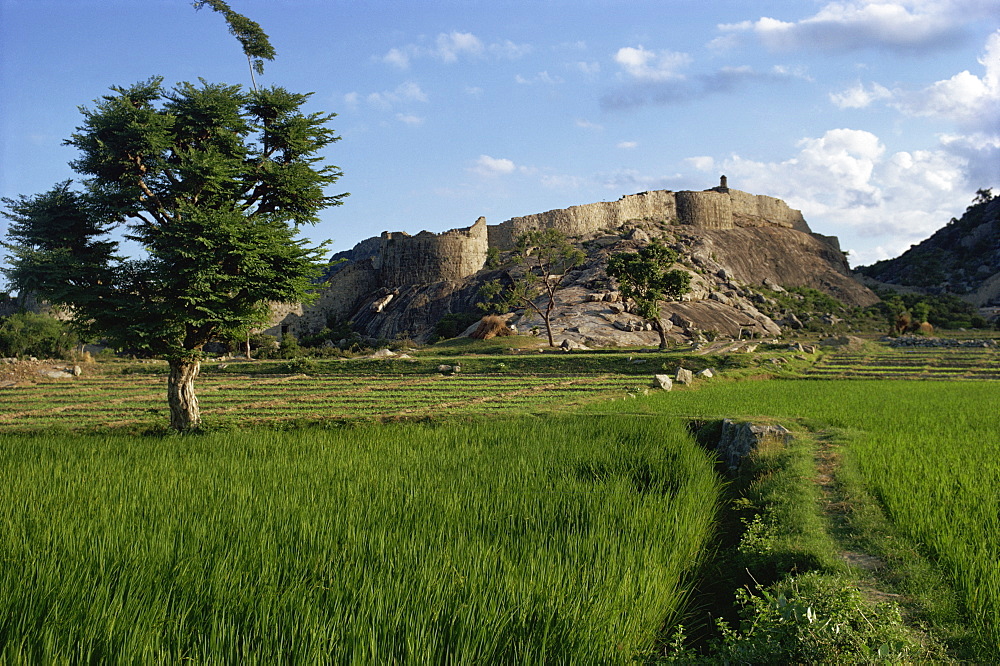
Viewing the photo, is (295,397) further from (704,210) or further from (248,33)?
(704,210)

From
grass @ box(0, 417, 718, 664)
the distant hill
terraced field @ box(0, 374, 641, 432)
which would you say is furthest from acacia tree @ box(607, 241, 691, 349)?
the distant hill

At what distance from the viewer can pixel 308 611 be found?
11.5ft

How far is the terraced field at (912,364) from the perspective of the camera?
2483 centimetres

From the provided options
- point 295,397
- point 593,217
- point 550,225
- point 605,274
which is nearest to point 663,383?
point 295,397

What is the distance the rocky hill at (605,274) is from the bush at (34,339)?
1821cm

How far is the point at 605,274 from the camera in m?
56.1

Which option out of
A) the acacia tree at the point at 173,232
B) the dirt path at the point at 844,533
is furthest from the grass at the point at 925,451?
the acacia tree at the point at 173,232

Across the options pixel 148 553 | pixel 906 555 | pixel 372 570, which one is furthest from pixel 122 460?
pixel 906 555

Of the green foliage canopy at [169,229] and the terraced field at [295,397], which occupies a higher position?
the green foliage canopy at [169,229]

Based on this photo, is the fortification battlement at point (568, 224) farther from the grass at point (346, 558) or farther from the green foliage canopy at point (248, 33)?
the grass at point (346, 558)

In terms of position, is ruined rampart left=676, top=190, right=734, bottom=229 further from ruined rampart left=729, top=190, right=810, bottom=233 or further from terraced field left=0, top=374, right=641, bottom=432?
terraced field left=0, top=374, right=641, bottom=432

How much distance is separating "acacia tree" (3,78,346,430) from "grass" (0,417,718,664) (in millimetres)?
4274

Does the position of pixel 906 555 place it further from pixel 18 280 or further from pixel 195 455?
pixel 18 280

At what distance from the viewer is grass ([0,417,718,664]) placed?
338 centimetres
